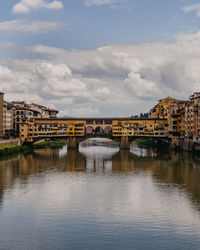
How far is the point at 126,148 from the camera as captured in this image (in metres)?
103

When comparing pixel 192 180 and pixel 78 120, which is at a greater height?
pixel 78 120

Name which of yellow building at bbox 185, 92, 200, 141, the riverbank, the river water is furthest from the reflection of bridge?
the river water

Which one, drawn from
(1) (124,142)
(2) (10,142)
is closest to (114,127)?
(1) (124,142)

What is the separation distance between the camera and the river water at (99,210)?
79.4 ft

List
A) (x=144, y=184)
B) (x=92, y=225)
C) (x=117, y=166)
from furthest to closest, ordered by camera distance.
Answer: (x=117, y=166) → (x=144, y=184) → (x=92, y=225)

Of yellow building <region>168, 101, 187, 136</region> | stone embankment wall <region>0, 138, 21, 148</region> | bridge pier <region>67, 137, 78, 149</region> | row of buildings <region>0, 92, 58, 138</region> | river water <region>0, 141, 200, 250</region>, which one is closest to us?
river water <region>0, 141, 200, 250</region>

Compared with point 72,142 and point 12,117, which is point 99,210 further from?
point 12,117

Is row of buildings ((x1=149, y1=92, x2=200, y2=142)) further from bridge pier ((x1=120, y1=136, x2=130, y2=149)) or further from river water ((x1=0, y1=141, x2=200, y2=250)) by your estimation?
river water ((x1=0, y1=141, x2=200, y2=250))

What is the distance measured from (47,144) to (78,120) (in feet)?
46.2

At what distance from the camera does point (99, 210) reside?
1236 inches

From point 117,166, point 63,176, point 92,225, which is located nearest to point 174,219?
point 92,225

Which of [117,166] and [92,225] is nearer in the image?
[92,225]

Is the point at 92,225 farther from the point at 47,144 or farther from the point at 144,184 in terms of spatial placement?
the point at 47,144

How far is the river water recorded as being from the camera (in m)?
24.2
